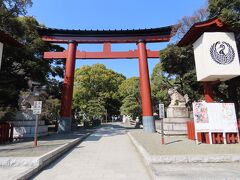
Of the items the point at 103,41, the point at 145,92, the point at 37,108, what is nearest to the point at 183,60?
the point at 145,92

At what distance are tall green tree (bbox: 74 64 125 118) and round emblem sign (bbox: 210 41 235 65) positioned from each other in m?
28.1

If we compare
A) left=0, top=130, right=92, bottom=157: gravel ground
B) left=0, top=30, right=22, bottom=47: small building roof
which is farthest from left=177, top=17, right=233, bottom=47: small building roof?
left=0, top=30, right=22, bottom=47: small building roof

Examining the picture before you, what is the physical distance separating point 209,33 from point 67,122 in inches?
504

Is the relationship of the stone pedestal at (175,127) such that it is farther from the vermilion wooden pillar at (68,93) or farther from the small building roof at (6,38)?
the small building roof at (6,38)

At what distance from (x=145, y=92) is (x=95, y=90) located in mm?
25317

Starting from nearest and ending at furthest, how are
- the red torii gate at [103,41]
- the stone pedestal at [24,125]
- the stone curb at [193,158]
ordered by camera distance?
the stone curb at [193,158]
the stone pedestal at [24,125]
the red torii gate at [103,41]

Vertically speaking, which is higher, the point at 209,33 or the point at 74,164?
the point at 209,33

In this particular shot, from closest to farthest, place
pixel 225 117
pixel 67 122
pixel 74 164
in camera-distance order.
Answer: pixel 74 164 < pixel 225 117 < pixel 67 122

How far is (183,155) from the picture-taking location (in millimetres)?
6480

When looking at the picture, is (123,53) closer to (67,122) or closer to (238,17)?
(67,122)

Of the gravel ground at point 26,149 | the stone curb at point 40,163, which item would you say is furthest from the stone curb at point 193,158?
→ the gravel ground at point 26,149

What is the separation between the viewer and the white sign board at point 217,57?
10.2 meters

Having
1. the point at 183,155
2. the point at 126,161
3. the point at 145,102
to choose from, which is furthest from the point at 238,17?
the point at 145,102

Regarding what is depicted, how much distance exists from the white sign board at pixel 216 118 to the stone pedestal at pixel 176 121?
193 inches
